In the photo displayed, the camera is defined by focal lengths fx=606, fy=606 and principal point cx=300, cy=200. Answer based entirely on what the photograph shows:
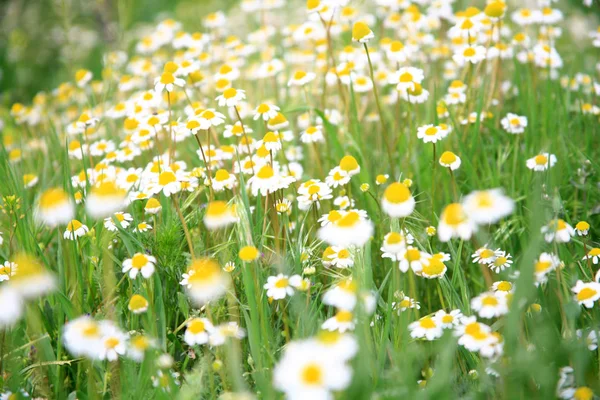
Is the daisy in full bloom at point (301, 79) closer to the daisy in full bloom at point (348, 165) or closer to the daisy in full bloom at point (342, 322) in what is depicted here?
the daisy in full bloom at point (348, 165)

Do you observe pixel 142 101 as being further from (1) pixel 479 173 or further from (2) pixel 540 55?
(2) pixel 540 55

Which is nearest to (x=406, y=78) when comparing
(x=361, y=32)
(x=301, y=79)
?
(x=361, y=32)

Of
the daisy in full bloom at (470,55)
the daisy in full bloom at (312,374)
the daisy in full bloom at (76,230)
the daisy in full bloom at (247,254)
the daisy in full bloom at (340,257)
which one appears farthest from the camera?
the daisy in full bloom at (470,55)

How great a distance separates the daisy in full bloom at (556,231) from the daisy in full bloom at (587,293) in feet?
0.37

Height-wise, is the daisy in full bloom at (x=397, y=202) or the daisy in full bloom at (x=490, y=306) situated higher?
the daisy in full bloom at (x=397, y=202)

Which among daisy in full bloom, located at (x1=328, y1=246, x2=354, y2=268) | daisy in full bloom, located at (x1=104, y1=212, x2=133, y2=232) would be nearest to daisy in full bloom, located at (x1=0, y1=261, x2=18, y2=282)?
daisy in full bloom, located at (x1=104, y1=212, x2=133, y2=232)

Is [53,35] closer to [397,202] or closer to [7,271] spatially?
[7,271]

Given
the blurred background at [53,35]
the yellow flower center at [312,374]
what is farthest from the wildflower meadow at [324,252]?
the blurred background at [53,35]

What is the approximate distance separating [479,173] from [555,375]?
1.22 metres

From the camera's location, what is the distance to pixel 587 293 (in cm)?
139

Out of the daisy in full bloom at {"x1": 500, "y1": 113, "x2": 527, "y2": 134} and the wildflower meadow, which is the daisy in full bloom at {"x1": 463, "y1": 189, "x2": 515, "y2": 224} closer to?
the wildflower meadow

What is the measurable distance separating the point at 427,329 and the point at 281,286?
34 cm

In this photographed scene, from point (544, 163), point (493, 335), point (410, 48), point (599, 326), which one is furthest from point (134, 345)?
point (410, 48)

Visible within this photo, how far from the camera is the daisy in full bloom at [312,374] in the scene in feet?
2.88
